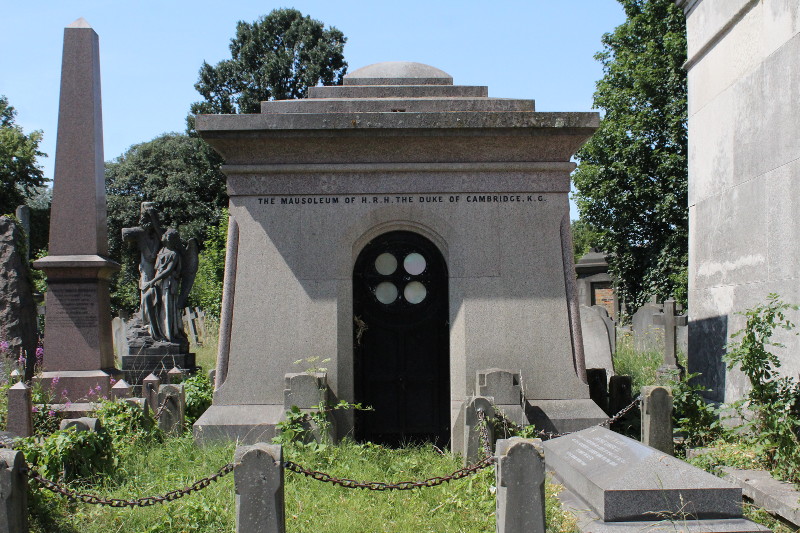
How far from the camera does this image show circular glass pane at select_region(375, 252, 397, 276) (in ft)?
25.9

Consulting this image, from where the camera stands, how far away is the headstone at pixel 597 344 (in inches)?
465

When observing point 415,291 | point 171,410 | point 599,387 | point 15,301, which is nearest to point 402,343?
point 415,291

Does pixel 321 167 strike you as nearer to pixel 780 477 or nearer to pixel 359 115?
pixel 359 115

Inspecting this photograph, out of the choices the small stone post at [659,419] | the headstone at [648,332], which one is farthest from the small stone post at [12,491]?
the headstone at [648,332]

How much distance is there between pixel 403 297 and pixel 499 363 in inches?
49.8

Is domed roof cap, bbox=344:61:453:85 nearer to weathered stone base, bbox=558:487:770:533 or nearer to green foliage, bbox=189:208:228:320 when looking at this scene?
weathered stone base, bbox=558:487:770:533

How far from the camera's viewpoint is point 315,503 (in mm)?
5543

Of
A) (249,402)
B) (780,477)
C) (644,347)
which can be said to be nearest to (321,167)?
(249,402)

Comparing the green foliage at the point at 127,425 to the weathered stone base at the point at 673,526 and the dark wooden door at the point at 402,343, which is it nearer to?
the dark wooden door at the point at 402,343

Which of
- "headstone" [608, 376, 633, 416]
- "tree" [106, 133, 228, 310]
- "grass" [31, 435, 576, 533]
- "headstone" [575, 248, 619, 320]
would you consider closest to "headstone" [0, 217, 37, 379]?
"grass" [31, 435, 576, 533]

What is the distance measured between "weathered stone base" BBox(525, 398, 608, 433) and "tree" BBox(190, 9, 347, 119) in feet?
102

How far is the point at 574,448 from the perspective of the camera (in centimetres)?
586

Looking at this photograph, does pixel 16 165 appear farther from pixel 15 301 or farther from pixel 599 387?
pixel 599 387

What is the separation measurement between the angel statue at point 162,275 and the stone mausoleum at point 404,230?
28.6 ft
